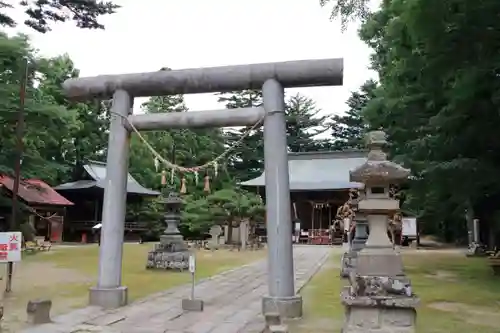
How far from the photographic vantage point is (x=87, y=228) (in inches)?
1161

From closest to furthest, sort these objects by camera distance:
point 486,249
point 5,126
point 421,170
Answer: point 421,170 < point 5,126 < point 486,249

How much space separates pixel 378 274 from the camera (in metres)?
5.79

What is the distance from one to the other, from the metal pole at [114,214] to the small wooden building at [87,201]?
850 inches

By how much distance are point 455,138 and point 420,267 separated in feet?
16.9

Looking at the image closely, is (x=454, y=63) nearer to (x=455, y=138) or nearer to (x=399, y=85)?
(x=455, y=138)

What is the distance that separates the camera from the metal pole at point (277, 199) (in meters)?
7.20

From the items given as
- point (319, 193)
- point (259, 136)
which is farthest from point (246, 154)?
point (319, 193)

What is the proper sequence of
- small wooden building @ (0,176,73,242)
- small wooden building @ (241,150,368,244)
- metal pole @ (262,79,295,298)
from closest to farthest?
metal pole @ (262,79,295,298) → small wooden building @ (0,176,73,242) → small wooden building @ (241,150,368,244)

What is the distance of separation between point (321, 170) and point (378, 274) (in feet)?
97.7

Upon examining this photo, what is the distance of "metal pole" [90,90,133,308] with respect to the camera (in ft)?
26.0

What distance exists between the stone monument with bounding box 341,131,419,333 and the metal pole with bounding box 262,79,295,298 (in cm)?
127

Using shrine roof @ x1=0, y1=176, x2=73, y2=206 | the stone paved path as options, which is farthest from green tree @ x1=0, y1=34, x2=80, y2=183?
the stone paved path

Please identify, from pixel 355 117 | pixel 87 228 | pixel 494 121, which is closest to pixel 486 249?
pixel 494 121

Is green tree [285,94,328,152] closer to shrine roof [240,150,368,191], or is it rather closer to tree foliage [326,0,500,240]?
shrine roof [240,150,368,191]
